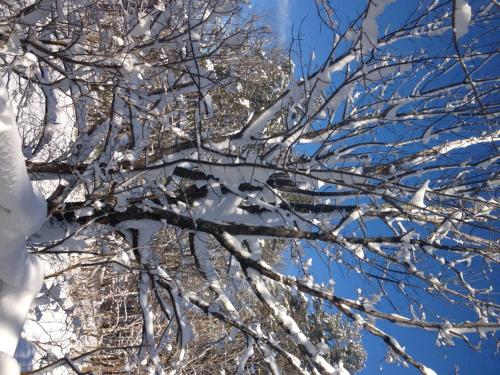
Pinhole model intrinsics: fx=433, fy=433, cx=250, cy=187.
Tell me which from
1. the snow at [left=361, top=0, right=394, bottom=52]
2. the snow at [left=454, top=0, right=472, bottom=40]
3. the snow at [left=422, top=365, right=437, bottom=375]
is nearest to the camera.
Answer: the snow at [left=454, top=0, right=472, bottom=40]

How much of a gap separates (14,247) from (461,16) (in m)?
2.26

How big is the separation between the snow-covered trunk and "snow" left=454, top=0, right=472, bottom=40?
73.0 inches

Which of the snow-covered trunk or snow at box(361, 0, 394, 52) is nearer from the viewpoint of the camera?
the snow-covered trunk

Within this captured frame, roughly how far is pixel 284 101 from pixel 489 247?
2.18m

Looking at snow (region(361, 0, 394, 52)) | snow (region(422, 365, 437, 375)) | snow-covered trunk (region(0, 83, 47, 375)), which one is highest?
snow (region(361, 0, 394, 52))

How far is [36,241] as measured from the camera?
4.05 metres

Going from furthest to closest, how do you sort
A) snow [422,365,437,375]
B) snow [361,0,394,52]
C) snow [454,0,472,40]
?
snow [422,365,437,375] < snow [361,0,394,52] < snow [454,0,472,40]

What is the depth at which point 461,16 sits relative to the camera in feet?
5.81

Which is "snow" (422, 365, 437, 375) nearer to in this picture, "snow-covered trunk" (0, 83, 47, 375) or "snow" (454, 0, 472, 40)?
"snow" (454, 0, 472, 40)

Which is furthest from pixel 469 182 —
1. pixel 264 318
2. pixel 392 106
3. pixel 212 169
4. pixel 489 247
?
pixel 264 318

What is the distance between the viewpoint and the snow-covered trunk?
1.81m

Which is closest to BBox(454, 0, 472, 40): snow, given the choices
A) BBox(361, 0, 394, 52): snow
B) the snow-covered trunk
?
BBox(361, 0, 394, 52): snow

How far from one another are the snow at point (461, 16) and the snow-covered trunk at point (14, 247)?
73.0 inches

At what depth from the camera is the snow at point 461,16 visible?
5.79 feet
